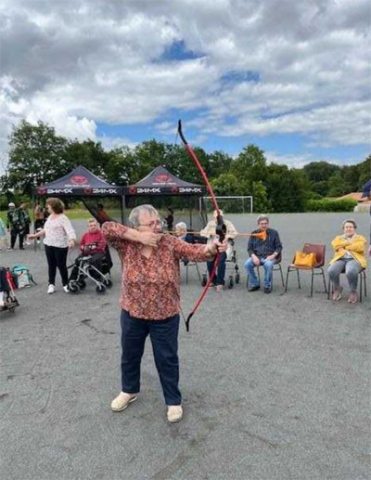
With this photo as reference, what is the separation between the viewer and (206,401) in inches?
143

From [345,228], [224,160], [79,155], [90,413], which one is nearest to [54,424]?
[90,413]

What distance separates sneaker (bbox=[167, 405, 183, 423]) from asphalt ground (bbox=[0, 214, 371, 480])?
60 mm

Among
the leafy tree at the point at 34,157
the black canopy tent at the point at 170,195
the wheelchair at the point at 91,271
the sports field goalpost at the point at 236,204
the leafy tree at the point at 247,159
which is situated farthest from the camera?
the leafy tree at the point at 34,157

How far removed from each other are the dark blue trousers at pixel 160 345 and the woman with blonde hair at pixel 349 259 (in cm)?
396

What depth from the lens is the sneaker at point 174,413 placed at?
3.31 meters

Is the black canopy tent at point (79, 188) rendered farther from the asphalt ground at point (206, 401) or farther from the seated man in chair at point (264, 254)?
the asphalt ground at point (206, 401)

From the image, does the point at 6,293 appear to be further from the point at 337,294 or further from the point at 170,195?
the point at 170,195

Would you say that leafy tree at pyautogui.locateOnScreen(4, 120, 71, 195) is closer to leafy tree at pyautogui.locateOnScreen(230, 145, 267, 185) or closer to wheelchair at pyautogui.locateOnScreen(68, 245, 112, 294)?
leafy tree at pyautogui.locateOnScreen(230, 145, 267, 185)

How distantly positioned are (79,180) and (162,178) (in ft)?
9.10

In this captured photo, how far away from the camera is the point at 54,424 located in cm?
334

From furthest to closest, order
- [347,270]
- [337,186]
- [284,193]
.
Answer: [337,186]
[284,193]
[347,270]

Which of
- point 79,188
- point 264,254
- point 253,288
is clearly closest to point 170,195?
point 79,188

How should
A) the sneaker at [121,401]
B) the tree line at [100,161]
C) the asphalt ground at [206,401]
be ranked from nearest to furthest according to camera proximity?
the asphalt ground at [206,401] → the sneaker at [121,401] → the tree line at [100,161]

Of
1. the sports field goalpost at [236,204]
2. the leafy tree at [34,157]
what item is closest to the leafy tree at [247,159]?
the sports field goalpost at [236,204]
